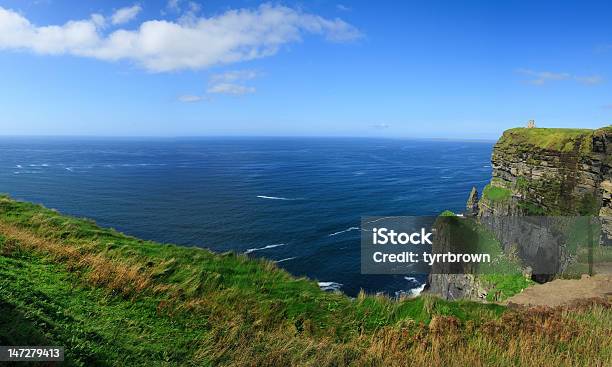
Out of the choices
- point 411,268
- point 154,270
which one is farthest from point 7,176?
point 154,270

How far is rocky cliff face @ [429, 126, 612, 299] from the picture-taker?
35938 millimetres

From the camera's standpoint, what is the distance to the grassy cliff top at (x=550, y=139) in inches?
1553

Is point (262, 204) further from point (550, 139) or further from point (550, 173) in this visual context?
point (550, 139)

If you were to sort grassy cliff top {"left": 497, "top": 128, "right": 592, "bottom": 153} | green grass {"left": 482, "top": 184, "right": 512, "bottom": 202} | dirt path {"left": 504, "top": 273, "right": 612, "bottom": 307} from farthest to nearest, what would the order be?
green grass {"left": 482, "top": 184, "right": 512, "bottom": 202}
grassy cliff top {"left": 497, "top": 128, "right": 592, "bottom": 153}
dirt path {"left": 504, "top": 273, "right": 612, "bottom": 307}

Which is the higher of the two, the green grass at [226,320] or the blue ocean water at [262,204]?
the green grass at [226,320]

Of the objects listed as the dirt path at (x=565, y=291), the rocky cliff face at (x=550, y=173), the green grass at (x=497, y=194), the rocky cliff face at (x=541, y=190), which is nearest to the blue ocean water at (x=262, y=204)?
the rocky cliff face at (x=541, y=190)

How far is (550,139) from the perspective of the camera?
44.6 m

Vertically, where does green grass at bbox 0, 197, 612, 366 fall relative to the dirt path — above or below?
above

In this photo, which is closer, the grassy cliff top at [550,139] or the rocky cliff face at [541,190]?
the rocky cliff face at [541,190]

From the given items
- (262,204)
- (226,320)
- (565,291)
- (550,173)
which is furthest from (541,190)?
(262,204)

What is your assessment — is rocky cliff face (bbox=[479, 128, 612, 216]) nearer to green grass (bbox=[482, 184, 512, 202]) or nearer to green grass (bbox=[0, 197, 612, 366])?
green grass (bbox=[482, 184, 512, 202])

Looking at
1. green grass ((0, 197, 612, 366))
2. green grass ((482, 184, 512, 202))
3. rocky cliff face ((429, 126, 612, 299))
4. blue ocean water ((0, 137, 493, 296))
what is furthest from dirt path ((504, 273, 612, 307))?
green grass ((482, 184, 512, 202))

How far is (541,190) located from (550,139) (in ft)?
22.5

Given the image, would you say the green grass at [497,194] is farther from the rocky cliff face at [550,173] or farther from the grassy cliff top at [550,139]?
the grassy cliff top at [550,139]
